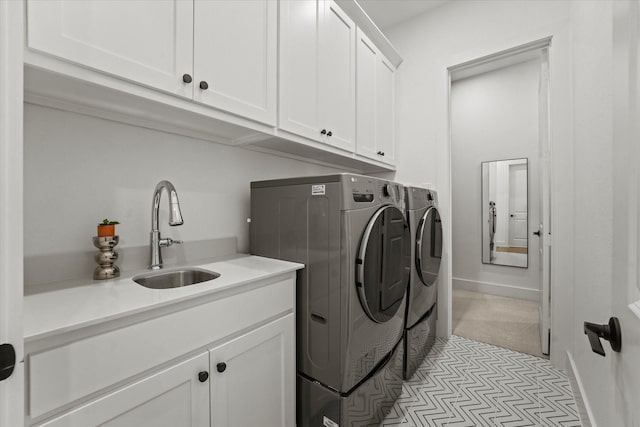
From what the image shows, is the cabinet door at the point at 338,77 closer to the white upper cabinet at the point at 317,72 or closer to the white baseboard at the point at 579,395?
the white upper cabinet at the point at 317,72

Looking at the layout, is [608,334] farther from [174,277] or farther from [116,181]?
[116,181]

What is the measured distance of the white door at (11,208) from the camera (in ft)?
1.51

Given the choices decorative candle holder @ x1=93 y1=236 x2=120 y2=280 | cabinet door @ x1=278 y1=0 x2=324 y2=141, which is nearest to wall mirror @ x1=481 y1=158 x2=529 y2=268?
cabinet door @ x1=278 y1=0 x2=324 y2=141

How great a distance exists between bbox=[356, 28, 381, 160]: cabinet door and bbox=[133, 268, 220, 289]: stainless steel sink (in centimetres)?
142

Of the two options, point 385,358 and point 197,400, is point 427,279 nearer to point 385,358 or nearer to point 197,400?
point 385,358

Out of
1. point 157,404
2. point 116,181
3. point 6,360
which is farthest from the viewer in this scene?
point 116,181

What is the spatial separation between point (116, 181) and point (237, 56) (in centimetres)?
79

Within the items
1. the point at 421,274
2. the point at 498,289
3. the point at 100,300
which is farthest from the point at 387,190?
the point at 498,289

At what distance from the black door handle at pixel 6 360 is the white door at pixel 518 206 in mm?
4610

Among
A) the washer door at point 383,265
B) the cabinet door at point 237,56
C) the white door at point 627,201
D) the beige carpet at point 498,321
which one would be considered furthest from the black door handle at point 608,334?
the beige carpet at point 498,321

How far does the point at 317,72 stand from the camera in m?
1.72

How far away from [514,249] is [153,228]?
4305mm

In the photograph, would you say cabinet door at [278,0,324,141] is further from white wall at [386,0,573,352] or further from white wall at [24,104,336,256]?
white wall at [386,0,573,352]

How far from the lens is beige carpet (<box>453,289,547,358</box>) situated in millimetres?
2504
